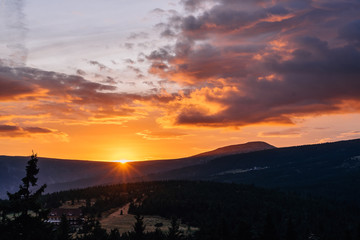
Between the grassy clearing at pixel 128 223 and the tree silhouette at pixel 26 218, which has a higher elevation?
→ the tree silhouette at pixel 26 218

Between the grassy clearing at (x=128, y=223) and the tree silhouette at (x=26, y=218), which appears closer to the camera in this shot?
the tree silhouette at (x=26, y=218)

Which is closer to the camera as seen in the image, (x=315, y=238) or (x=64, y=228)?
(x=64, y=228)

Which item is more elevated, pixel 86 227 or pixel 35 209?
pixel 35 209

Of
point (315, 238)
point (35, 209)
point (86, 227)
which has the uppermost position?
point (35, 209)

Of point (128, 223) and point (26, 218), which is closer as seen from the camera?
point (26, 218)

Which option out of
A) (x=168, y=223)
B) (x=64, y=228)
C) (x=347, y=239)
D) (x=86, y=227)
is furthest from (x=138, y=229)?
(x=168, y=223)

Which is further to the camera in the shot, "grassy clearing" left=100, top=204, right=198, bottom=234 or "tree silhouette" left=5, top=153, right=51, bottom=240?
"grassy clearing" left=100, top=204, right=198, bottom=234

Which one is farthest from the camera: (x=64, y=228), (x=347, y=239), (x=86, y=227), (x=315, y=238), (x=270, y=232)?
(x=315, y=238)

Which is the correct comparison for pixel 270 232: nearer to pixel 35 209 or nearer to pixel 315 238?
pixel 35 209

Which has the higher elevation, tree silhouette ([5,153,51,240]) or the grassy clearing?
tree silhouette ([5,153,51,240])

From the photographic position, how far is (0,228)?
3697 centimetres

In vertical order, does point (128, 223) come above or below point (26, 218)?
below

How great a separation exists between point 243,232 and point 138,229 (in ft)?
56.5

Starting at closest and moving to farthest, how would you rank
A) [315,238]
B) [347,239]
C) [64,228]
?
1. [347,239]
2. [64,228]
3. [315,238]
